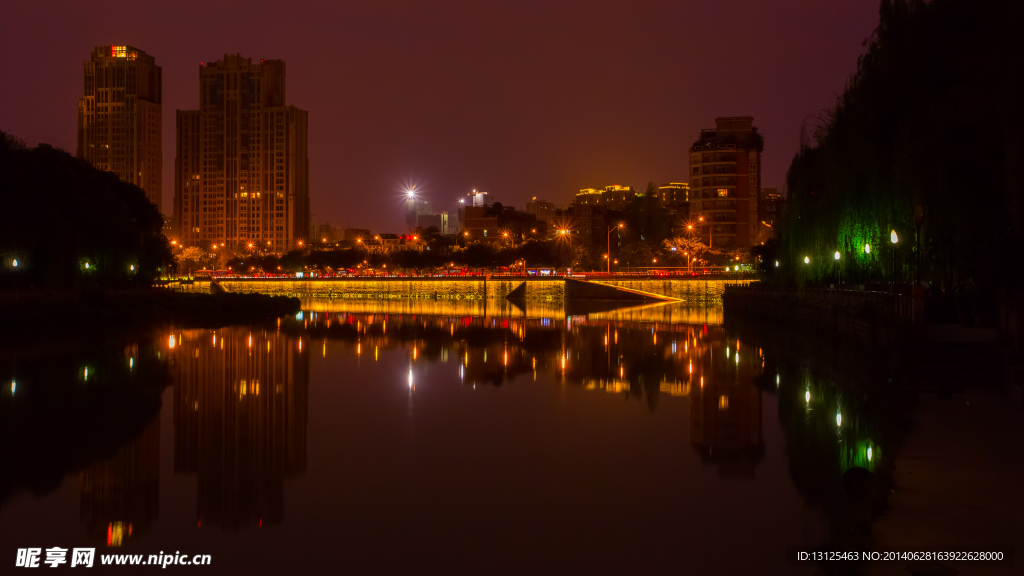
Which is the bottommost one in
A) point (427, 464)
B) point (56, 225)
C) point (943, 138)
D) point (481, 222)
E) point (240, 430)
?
point (427, 464)

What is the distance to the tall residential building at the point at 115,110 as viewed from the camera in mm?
188625

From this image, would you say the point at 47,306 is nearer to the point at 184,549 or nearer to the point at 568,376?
the point at 568,376

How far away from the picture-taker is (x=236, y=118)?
610ft

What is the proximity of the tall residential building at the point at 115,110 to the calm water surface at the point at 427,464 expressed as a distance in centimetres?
18202

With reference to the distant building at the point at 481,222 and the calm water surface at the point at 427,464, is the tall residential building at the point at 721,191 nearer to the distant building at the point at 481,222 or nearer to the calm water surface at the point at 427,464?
the distant building at the point at 481,222

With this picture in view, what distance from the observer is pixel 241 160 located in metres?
188

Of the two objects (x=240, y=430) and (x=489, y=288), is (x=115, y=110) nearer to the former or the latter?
(x=489, y=288)

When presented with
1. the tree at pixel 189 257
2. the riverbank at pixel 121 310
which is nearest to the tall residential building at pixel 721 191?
the riverbank at pixel 121 310

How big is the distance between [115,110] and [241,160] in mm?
30813

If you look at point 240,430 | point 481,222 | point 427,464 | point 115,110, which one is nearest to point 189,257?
point 481,222

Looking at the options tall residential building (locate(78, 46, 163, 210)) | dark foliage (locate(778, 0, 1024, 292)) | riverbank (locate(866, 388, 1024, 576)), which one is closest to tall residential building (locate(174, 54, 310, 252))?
A: tall residential building (locate(78, 46, 163, 210))

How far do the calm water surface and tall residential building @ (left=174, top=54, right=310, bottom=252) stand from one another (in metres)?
169

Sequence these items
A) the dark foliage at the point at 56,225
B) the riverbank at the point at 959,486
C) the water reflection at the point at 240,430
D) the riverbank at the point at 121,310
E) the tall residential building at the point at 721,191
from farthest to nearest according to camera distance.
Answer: the tall residential building at the point at 721,191 → the riverbank at the point at 121,310 → the dark foliage at the point at 56,225 → the water reflection at the point at 240,430 → the riverbank at the point at 959,486

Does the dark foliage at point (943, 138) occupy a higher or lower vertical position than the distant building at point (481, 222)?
lower
